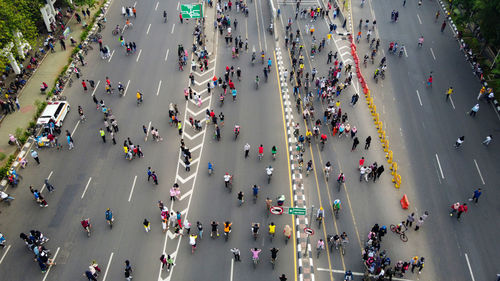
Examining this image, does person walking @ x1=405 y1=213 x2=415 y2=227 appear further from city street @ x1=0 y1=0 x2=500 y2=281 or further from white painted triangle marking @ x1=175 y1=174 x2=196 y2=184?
white painted triangle marking @ x1=175 y1=174 x2=196 y2=184

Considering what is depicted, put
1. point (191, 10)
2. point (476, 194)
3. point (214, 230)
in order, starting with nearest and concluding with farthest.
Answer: point (214, 230) < point (476, 194) < point (191, 10)

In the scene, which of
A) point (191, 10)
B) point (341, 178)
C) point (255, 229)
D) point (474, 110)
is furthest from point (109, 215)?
point (474, 110)

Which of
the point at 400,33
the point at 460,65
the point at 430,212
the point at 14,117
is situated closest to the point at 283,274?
the point at 430,212

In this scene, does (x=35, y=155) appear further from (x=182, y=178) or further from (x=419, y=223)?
(x=419, y=223)

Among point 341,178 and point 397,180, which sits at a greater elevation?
point 397,180

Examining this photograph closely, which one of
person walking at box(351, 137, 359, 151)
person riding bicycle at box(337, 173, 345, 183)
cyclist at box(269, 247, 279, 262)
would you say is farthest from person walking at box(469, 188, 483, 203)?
cyclist at box(269, 247, 279, 262)

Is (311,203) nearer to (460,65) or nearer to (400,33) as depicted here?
(460,65)

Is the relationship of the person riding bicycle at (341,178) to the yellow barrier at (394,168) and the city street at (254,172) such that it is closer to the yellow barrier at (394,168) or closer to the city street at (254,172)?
the city street at (254,172)
